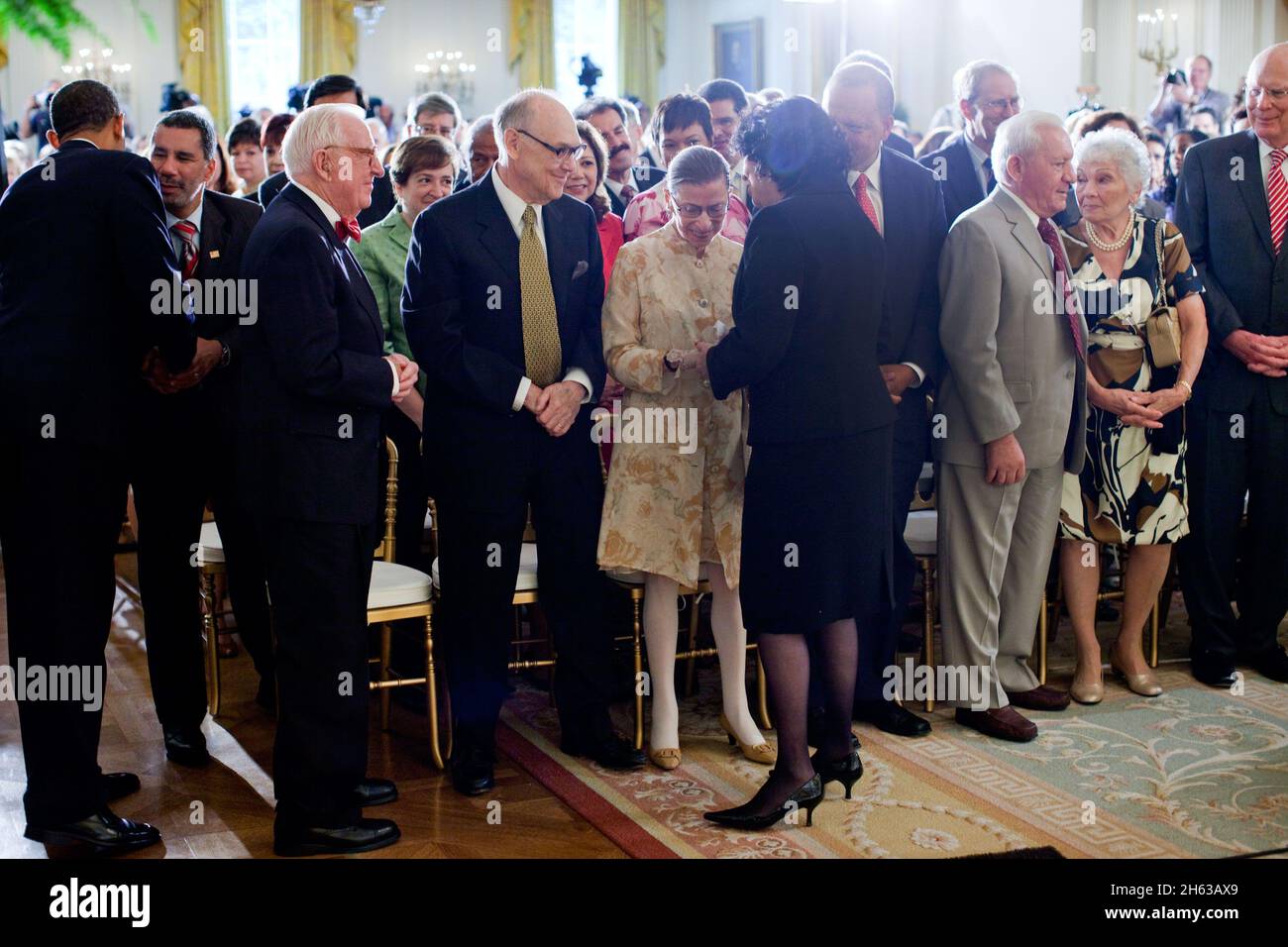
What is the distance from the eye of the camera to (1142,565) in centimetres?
438

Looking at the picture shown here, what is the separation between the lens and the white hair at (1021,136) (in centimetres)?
375

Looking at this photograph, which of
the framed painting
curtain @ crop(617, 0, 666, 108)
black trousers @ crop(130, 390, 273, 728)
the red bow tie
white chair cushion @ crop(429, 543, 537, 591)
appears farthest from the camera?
curtain @ crop(617, 0, 666, 108)

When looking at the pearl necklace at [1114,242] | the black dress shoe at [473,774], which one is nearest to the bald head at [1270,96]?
the pearl necklace at [1114,242]

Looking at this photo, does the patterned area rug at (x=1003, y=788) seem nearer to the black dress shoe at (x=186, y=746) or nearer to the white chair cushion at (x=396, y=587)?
the white chair cushion at (x=396, y=587)

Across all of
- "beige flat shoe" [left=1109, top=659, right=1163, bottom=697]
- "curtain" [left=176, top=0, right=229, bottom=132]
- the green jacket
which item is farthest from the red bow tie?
"curtain" [left=176, top=0, right=229, bottom=132]

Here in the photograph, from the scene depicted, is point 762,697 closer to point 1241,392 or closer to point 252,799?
point 252,799

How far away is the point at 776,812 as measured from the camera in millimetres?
3137

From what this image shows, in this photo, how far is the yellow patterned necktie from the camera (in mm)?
3479

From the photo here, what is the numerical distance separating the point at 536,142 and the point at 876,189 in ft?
3.44

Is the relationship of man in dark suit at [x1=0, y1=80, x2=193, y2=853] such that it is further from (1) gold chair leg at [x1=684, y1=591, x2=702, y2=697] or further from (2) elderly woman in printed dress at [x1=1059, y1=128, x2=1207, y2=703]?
(2) elderly woman in printed dress at [x1=1059, y1=128, x2=1207, y2=703]

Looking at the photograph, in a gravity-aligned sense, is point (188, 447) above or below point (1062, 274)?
below

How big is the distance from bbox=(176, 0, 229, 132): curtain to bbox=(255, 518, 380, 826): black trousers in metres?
12.9

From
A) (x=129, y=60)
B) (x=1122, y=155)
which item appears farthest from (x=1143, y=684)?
(x=129, y=60)

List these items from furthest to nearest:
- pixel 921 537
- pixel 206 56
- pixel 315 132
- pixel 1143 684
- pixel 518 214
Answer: pixel 206 56 → pixel 1143 684 → pixel 921 537 → pixel 518 214 → pixel 315 132
